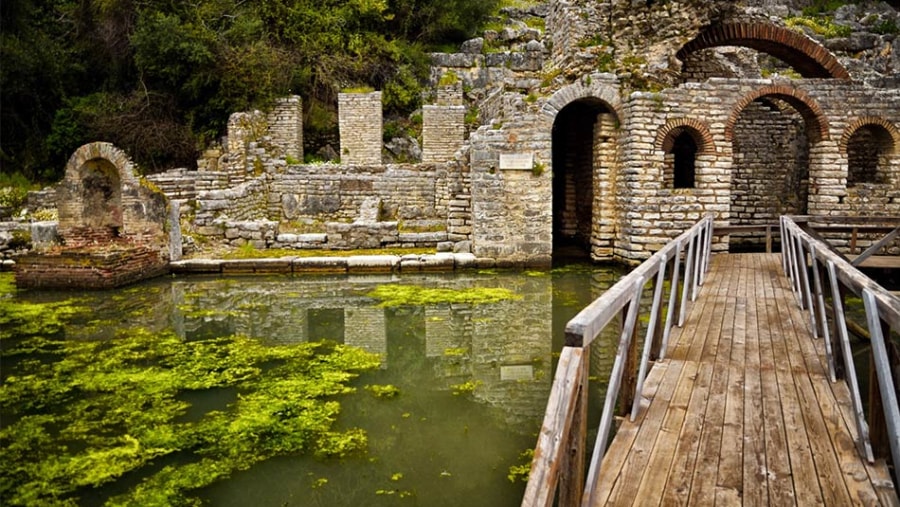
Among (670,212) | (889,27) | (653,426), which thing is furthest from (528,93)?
(889,27)

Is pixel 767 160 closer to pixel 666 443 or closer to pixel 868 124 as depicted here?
pixel 868 124

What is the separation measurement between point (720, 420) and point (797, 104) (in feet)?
37.7

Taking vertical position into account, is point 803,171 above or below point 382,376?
above

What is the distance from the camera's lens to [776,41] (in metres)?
13.5

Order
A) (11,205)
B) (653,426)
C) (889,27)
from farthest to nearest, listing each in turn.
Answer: (889,27)
(11,205)
(653,426)

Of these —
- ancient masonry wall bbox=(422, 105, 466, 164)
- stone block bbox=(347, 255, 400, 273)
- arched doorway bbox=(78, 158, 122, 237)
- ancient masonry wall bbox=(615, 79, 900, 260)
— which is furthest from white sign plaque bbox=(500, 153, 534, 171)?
ancient masonry wall bbox=(422, 105, 466, 164)

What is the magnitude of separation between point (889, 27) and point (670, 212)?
19.1 meters

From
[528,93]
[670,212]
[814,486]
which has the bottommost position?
[814,486]

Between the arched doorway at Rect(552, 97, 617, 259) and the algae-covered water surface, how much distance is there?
12.8ft

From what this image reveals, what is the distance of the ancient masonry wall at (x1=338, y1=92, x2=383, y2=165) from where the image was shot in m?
19.9

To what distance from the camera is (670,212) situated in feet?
39.8

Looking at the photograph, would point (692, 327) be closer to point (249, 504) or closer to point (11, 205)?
point (249, 504)

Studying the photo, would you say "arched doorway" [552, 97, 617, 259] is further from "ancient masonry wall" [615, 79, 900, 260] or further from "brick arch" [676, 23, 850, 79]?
"brick arch" [676, 23, 850, 79]

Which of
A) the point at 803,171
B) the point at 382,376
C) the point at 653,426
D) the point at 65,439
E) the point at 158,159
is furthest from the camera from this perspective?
the point at 158,159
